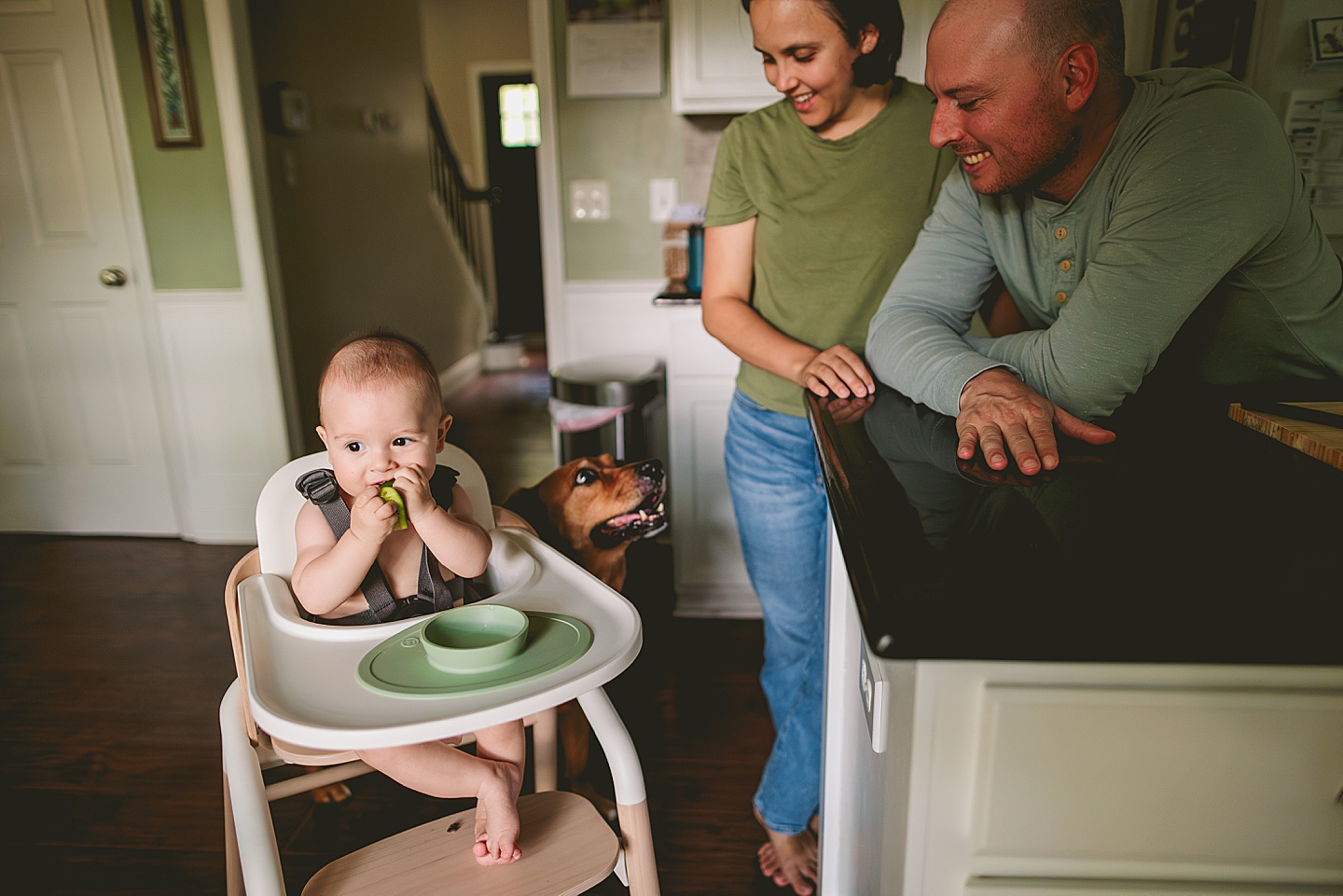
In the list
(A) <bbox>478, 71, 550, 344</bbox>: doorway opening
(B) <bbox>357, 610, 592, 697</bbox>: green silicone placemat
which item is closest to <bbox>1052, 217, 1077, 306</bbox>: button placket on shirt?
(B) <bbox>357, 610, 592, 697</bbox>: green silicone placemat

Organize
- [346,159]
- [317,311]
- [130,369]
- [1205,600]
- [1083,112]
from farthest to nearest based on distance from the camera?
[346,159], [317,311], [130,369], [1083,112], [1205,600]

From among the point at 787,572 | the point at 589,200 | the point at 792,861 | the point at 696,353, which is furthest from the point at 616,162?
the point at 792,861

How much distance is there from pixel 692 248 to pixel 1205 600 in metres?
2.11

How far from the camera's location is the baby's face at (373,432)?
1082 mm

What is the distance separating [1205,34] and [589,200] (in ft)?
5.60

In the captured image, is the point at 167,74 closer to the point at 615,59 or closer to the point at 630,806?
the point at 615,59

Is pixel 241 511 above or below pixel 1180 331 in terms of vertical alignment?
below

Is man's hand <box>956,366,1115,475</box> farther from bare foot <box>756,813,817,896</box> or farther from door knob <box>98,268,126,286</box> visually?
door knob <box>98,268,126,286</box>

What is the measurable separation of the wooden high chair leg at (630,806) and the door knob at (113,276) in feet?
9.68

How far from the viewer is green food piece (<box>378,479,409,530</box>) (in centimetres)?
103

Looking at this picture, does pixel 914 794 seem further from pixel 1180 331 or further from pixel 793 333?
pixel 793 333

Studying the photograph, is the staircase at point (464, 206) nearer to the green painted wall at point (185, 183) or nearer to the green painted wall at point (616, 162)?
the green painted wall at point (185, 183)

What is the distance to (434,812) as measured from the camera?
1.79 metres

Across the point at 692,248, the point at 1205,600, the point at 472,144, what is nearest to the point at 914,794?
the point at 1205,600
